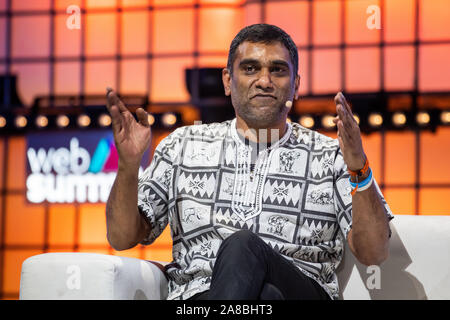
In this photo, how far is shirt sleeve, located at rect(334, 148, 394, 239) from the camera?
5.86 ft

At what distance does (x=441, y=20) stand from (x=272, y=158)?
11.0 ft

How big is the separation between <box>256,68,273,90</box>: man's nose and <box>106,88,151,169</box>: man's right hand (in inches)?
17.7

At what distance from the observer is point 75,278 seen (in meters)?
1.54

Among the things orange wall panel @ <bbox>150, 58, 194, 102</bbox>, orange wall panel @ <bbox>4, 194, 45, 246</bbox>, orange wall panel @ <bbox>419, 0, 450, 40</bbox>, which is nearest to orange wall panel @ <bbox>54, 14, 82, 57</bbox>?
orange wall panel @ <bbox>150, 58, 194, 102</bbox>

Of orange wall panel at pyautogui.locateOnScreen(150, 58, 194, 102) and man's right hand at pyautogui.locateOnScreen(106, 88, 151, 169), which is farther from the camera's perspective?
orange wall panel at pyautogui.locateOnScreen(150, 58, 194, 102)

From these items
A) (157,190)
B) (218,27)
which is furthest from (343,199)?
(218,27)

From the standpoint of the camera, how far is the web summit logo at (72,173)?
4891mm

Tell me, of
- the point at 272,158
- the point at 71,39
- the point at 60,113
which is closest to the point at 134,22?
the point at 71,39

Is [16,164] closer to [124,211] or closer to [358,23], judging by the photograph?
[358,23]

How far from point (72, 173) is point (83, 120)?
491 mm

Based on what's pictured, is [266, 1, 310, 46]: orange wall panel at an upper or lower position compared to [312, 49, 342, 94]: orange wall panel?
upper

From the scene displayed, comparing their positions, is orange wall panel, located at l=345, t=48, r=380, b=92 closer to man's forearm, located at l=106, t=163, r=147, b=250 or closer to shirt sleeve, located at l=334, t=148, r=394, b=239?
shirt sleeve, located at l=334, t=148, r=394, b=239

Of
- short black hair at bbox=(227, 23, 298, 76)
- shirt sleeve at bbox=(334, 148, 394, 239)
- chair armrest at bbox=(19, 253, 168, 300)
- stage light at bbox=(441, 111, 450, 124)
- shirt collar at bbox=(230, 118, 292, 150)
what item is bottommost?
chair armrest at bbox=(19, 253, 168, 300)

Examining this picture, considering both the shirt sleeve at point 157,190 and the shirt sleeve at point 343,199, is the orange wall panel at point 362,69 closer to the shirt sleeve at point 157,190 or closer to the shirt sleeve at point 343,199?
the shirt sleeve at point 343,199
